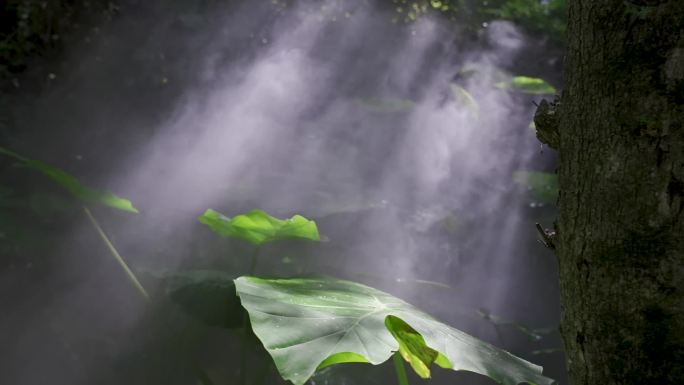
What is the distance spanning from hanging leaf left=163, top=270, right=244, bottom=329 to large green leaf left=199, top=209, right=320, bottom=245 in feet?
0.60

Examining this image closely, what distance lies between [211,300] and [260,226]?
0.32m

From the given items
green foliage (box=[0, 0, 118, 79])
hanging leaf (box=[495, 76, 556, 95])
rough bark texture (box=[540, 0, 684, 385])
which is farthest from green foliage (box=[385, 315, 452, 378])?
green foliage (box=[0, 0, 118, 79])

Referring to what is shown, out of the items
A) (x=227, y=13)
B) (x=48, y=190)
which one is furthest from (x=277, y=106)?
(x=48, y=190)

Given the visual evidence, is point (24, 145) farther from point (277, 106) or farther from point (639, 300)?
point (639, 300)

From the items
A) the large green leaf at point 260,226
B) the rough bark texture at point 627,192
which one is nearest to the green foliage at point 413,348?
the rough bark texture at point 627,192

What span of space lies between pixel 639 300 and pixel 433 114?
3286 mm

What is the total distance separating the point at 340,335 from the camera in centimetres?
98

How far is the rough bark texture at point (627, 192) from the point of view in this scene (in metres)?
0.69

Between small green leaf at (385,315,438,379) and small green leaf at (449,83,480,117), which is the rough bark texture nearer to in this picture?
small green leaf at (385,315,438,379)

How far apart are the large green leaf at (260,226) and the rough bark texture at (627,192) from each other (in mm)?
1036

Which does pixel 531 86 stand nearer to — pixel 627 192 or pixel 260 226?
pixel 260 226

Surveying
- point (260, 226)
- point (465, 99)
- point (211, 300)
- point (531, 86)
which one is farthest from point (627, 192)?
point (465, 99)

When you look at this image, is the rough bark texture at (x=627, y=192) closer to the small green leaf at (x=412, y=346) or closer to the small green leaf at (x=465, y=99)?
the small green leaf at (x=412, y=346)

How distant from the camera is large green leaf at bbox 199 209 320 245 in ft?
5.75
